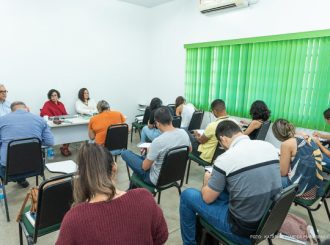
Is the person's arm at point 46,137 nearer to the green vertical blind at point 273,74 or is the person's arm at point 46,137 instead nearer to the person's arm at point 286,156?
the person's arm at point 286,156

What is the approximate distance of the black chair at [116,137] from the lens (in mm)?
3106

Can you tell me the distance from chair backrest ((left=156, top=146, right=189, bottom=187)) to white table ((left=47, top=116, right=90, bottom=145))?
2.11 m

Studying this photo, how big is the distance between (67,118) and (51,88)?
1.18 meters

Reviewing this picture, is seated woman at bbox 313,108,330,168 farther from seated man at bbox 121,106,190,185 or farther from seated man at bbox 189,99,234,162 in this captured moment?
seated man at bbox 121,106,190,185

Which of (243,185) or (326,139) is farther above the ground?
(243,185)

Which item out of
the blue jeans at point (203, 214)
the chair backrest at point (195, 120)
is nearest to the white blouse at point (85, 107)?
the chair backrest at point (195, 120)

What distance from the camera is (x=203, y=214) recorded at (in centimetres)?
174

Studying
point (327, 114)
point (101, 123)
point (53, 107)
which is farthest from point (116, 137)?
point (327, 114)

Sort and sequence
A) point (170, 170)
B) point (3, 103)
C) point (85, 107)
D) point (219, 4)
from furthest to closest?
point (85, 107) < point (219, 4) < point (3, 103) < point (170, 170)

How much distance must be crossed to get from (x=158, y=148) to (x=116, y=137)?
3.75 feet

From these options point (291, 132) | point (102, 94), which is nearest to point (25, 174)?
point (291, 132)

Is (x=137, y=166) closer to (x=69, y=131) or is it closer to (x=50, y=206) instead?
(x=50, y=206)

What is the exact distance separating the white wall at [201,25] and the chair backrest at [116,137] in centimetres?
263

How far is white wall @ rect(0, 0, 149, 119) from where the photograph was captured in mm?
4465
